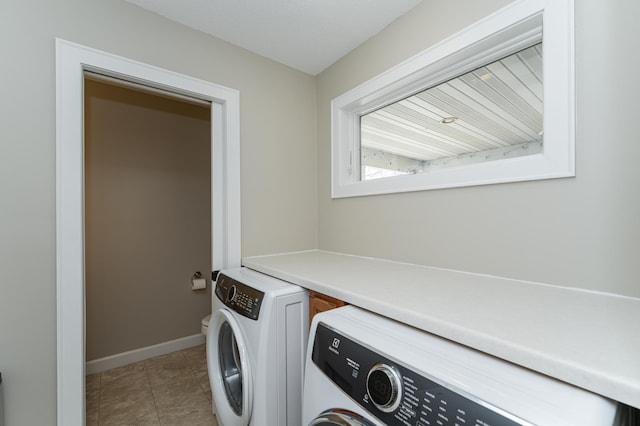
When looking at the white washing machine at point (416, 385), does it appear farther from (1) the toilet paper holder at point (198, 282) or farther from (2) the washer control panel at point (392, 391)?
(1) the toilet paper holder at point (198, 282)

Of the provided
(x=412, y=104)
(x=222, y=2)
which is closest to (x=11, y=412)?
(x=222, y=2)

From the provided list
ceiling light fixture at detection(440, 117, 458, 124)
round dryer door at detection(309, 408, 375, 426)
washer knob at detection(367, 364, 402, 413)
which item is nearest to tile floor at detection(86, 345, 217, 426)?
round dryer door at detection(309, 408, 375, 426)

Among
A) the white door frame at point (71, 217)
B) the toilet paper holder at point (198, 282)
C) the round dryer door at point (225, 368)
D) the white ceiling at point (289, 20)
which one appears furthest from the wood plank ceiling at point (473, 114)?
the toilet paper holder at point (198, 282)

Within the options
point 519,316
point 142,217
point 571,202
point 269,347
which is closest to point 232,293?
point 269,347

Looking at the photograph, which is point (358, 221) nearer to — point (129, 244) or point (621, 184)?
point (621, 184)

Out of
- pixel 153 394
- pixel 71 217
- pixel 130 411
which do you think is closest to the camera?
pixel 71 217

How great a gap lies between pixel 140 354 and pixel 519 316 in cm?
287

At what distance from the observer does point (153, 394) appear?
6.40 feet

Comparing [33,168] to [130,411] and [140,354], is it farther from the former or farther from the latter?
[140,354]

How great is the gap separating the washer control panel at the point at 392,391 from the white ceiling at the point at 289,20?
62.7 inches

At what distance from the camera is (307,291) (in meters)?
1.19

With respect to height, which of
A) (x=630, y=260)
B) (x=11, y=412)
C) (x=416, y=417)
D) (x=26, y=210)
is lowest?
(x=11, y=412)

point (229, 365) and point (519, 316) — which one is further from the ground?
point (519, 316)

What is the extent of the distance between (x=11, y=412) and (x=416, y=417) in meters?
1.65
